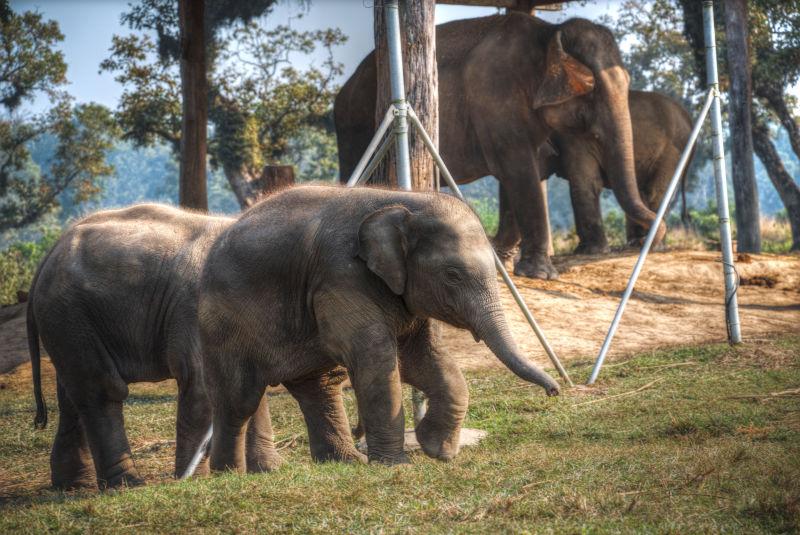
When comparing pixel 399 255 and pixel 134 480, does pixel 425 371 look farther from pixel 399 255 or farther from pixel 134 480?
pixel 134 480

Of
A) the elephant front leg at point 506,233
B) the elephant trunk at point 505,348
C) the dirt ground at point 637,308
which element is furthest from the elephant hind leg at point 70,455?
the elephant front leg at point 506,233

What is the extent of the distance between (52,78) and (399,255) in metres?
22.7

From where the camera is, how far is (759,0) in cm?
2270

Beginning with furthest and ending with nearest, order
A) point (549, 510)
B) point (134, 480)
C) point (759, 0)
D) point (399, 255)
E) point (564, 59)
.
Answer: point (759, 0)
point (564, 59)
point (134, 480)
point (399, 255)
point (549, 510)

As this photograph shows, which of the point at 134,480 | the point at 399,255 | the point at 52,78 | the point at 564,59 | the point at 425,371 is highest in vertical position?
the point at 52,78

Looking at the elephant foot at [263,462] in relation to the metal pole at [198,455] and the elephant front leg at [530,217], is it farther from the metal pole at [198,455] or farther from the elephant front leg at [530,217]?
the elephant front leg at [530,217]

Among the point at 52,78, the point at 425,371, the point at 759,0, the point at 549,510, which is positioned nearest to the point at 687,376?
the point at 425,371

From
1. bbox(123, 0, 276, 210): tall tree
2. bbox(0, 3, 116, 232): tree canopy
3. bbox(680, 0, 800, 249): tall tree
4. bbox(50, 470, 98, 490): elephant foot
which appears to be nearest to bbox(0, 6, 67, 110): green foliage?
bbox(0, 3, 116, 232): tree canopy

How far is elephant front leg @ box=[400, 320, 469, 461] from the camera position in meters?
6.03

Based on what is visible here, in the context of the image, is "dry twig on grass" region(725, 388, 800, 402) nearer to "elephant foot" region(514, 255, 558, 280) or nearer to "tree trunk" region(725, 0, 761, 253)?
"elephant foot" region(514, 255, 558, 280)

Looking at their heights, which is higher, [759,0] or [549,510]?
[759,0]

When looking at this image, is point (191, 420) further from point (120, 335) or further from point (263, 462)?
point (120, 335)

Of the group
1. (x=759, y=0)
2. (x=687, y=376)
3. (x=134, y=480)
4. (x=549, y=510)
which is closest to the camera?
(x=549, y=510)

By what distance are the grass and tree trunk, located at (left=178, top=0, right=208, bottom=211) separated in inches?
300
